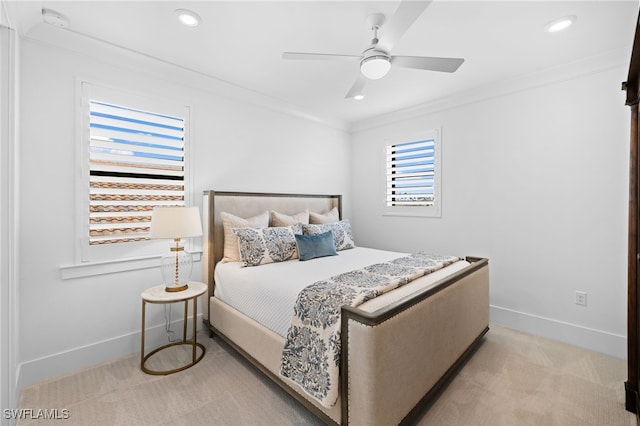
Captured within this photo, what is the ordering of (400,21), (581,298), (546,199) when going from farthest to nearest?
(546,199) < (581,298) < (400,21)

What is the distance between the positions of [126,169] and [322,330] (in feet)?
7.07

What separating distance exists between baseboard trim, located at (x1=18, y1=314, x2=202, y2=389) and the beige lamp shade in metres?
1.01

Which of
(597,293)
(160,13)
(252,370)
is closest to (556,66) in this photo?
(597,293)

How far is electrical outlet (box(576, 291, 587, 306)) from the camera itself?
8.72 feet

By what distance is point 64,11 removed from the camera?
6.47ft

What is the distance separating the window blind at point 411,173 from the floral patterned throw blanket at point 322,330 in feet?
6.42

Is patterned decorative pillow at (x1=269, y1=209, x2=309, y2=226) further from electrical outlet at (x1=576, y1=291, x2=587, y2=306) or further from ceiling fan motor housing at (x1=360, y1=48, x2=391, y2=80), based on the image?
electrical outlet at (x1=576, y1=291, x2=587, y2=306)

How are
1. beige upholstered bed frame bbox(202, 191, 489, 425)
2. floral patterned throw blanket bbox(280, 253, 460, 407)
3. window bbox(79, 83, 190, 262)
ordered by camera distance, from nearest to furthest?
beige upholstered bed frame bbox(202, 191, 489, 425) → floral patterned throw blanket bbox(280, 253, 460, 407) → window bbox(79, 83, 190, 262)

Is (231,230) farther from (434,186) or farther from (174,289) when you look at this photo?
(434,186)

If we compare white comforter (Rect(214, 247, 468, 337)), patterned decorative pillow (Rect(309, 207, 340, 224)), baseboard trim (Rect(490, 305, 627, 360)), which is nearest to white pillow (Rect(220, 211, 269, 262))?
white comforter (Rect(214, 247, 468, 337))

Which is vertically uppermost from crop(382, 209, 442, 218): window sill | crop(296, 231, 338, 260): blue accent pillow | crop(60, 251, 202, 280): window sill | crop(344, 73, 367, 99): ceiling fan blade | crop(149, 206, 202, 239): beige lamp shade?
crop(344, 73, 367, 99): ceiling fan blade

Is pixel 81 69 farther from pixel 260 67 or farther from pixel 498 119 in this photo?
Answer: pixel 498 119

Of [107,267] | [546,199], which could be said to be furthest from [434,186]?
[107,267]

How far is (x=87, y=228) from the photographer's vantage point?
2.34 m
